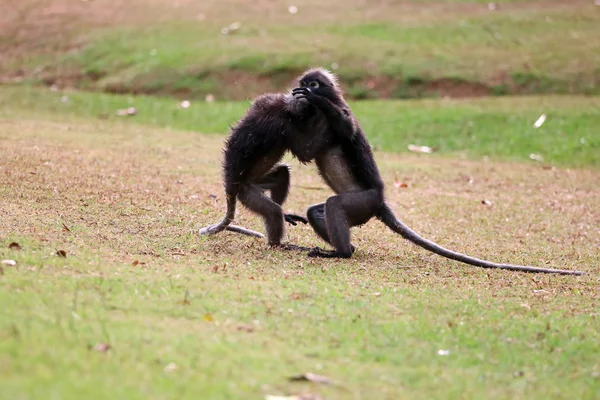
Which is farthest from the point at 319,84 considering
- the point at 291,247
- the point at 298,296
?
the point at 298,296

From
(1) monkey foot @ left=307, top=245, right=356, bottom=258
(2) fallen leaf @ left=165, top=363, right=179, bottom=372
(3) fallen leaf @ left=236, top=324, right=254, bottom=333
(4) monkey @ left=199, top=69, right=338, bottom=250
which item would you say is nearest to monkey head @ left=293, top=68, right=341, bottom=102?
(4) monkey @ left=199, top=69, right=338, bottom=250

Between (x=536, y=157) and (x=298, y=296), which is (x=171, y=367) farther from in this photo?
(x=536, y=157)

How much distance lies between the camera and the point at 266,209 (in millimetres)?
9617

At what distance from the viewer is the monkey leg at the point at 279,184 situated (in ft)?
33.2

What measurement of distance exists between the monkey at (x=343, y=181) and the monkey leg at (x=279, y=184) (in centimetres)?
45

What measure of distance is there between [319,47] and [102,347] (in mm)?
20058

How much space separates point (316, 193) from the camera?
556 inches

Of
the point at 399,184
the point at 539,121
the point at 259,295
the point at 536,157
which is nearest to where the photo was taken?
the point at 259,295

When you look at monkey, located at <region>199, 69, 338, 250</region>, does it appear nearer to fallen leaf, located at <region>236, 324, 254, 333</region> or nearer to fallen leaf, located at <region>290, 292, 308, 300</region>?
fallen leaf, located at <region>290, 292, 308, 300</region>

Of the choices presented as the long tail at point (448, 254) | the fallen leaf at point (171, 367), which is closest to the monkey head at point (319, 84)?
the long tail at point (448, 254)

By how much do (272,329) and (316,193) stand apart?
783cm

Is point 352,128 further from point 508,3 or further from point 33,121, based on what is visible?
point 508,3

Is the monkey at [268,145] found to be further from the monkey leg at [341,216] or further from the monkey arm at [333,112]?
the monkey leg at [341,216]

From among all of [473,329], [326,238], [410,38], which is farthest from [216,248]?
[410,38]
